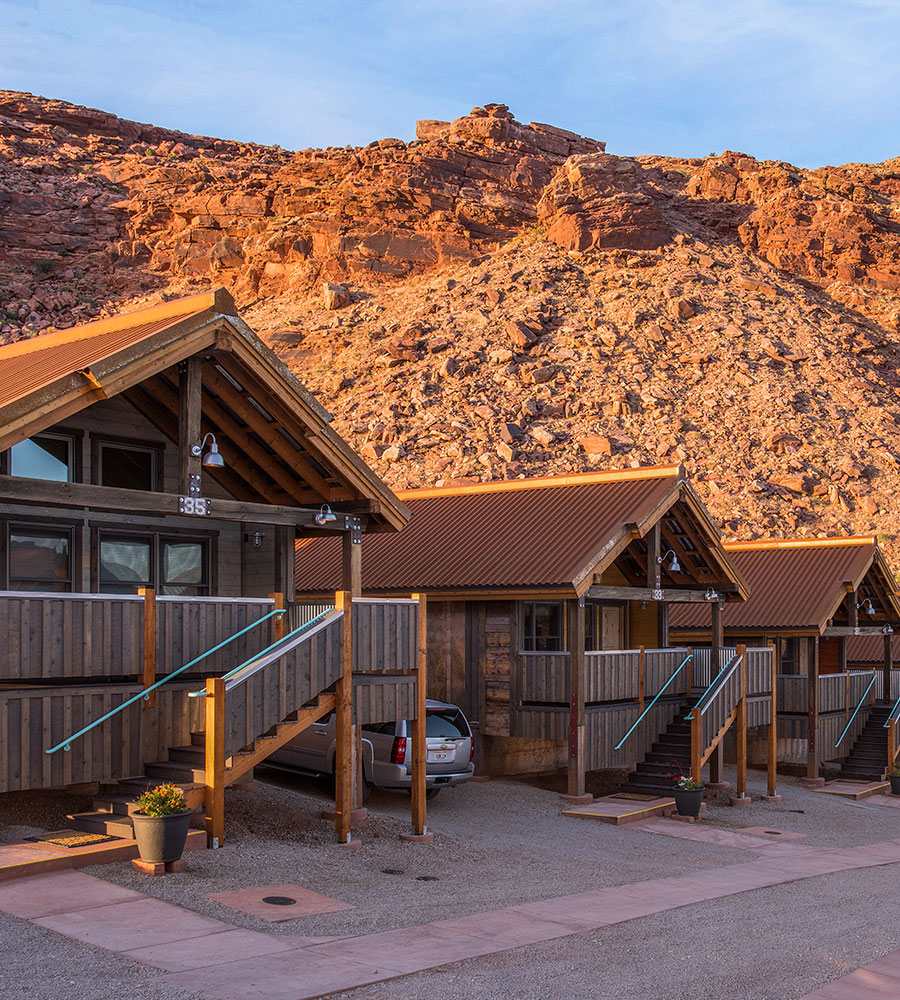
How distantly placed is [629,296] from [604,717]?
53738 millimetres

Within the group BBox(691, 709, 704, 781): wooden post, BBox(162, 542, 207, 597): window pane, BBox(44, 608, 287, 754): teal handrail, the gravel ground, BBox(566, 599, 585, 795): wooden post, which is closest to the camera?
the gravel ground

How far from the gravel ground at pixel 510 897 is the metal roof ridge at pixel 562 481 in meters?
6.89

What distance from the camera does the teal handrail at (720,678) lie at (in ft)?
72.9

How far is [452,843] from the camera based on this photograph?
52.3ft

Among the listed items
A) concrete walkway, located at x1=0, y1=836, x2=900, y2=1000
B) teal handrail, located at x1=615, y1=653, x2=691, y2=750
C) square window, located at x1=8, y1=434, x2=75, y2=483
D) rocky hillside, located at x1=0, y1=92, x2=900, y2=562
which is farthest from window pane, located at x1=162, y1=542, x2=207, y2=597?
rocky hillside, located at x1=0, y1=92, x2=900, y2=562

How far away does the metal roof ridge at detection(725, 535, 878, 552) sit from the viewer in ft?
97.6

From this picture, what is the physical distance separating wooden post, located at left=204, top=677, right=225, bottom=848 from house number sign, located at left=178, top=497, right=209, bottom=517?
7.78 feet

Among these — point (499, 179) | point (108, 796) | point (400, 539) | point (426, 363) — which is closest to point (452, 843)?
point (108, 796)

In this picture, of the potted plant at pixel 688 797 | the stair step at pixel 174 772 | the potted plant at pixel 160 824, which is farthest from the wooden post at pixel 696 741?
the potted plant at pixel 160 824

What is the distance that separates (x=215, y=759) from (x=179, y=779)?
0.70 metres

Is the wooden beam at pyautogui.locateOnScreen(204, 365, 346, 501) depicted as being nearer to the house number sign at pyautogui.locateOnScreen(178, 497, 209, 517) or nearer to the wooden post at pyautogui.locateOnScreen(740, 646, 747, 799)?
the house number sign at pyautogui.locateOnScreen(178, 497, 209, 517)

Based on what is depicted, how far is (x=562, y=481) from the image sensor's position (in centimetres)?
2483

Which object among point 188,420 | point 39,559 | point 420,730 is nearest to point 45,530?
point 39,559

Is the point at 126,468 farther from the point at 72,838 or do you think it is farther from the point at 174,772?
the point at 72,838
